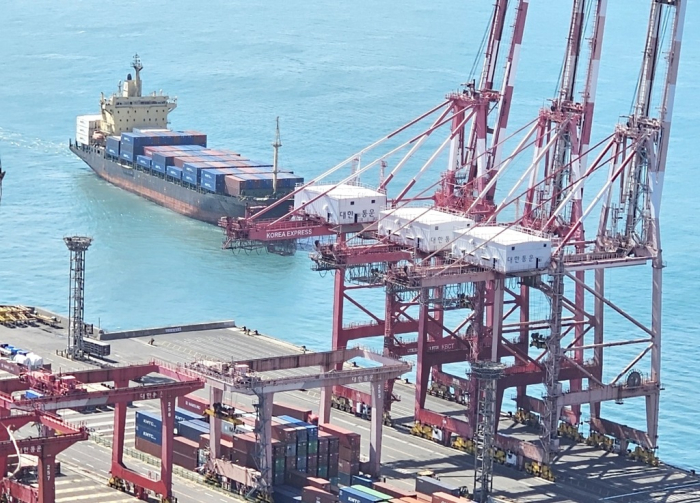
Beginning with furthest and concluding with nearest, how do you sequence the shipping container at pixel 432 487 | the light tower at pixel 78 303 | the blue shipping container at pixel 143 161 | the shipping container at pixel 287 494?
the blue shipping container at pixel 143 161
the light tower at pixel 78 303
the shipping container at pixel 287 494
the shipping container at pixel 432 487

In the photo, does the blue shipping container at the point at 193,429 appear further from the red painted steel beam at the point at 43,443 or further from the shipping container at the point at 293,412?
the red painted steel beam at the point at 43,443

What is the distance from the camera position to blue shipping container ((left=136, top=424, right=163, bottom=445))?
9831 cm

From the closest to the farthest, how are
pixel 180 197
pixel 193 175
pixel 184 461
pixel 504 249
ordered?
pixel 184 461 < pixel 504 249 < pixel 193 175 < pixel 180 197

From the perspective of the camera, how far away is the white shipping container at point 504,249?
10094 cm

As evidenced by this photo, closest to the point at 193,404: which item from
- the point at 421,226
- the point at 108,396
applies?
the point at 108,396

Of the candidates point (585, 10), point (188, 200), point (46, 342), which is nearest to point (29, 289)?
point (46, 342)

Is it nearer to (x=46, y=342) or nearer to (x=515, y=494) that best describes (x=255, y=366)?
(x=515, y=494)

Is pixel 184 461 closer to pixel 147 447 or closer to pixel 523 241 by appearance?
pixel 147 447

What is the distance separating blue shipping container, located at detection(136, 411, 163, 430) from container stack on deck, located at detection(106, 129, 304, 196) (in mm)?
73770

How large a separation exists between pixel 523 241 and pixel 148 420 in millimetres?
22674

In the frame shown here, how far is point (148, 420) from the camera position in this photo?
98.9 meters

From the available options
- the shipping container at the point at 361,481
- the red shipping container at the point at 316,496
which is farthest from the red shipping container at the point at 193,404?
the red shipping container at the point at 316,496

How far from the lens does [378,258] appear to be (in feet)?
350

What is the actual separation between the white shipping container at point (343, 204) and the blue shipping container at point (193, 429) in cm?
1774
